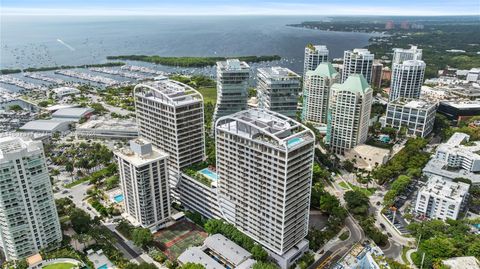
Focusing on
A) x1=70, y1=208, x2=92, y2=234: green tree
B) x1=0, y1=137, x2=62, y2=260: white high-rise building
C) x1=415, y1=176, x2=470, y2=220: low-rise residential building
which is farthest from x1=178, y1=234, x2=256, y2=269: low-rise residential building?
x1=415, y1=176, x2=470, y2=220: low-rise residential building

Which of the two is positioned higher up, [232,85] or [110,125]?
[232,85]

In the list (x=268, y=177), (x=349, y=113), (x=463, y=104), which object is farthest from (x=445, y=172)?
(x=463, y=104)

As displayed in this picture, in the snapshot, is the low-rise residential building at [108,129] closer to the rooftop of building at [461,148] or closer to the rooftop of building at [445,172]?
the rooftop of building at [445,172]

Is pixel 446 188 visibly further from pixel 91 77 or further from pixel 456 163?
pixel 91 77

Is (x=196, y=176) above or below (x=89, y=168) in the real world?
above

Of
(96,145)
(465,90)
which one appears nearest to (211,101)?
(96,145)

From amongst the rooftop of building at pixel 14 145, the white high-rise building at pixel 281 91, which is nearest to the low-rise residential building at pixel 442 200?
the white high-rise building at pixel 281 91

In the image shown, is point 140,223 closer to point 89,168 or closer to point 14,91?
point 89,168
